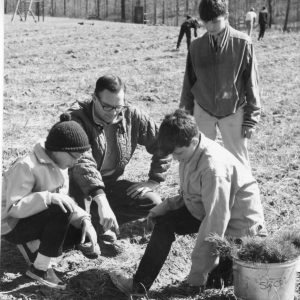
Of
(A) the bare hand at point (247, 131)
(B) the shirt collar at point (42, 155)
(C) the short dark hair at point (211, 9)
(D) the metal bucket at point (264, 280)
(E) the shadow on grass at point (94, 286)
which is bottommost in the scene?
(E) the shadow on grass at point (94, 286)

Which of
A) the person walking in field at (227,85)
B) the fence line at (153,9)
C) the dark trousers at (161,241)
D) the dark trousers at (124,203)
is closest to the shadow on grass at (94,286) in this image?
the dark trousers at (161,241)

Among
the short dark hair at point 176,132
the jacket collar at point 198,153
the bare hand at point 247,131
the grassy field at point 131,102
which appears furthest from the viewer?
the bare hand at point 247,131

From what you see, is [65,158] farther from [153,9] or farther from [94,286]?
[153,9]

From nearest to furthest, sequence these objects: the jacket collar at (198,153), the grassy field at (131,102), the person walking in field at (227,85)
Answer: the jacket collar at (198,153) → the grassy field at (131,102) → the person walking in field at (227,85)

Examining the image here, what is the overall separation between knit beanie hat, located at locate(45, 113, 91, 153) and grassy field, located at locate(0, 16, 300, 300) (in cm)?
82

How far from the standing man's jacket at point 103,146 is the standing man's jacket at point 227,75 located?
52 centimetres

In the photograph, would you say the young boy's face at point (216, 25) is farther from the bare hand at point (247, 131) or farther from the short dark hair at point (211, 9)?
the bare hand at point (247, 131)

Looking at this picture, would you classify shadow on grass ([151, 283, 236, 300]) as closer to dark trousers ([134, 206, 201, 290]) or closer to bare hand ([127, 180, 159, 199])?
dark trousers ([134, 206, 201, 290])

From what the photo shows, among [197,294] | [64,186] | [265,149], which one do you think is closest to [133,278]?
[197,294]

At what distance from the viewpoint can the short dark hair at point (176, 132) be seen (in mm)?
3553

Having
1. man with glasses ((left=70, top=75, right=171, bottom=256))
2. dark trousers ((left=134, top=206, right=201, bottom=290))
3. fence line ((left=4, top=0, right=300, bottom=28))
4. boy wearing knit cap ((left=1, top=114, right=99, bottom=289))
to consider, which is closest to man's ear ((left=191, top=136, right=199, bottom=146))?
dark trousers ((left=134, top=206, right=201, bottom=290))

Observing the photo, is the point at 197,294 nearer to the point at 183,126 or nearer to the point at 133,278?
the point at 133,278

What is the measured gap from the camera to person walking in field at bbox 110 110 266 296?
142 inches

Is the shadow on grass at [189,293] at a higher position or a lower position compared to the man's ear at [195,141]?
lower
